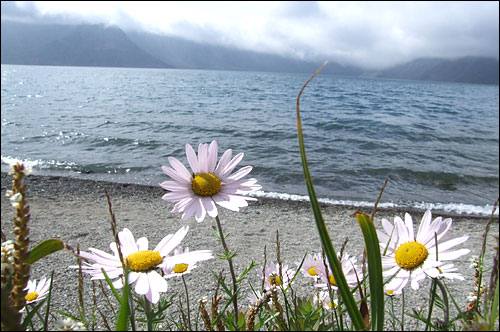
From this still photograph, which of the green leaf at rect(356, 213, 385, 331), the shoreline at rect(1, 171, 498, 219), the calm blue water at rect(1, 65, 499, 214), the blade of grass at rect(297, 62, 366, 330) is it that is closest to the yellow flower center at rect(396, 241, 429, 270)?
the green leaf at rect(356, 213, 385, 331)

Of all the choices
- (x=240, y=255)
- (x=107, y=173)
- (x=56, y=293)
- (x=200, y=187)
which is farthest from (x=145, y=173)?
(x=200, y=187)

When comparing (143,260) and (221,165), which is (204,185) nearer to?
(221,165)

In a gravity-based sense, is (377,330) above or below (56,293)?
above

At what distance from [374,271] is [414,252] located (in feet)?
1.40

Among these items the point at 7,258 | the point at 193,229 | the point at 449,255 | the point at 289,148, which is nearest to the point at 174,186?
the point at 7,258

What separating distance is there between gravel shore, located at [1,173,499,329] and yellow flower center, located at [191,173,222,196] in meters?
3.10

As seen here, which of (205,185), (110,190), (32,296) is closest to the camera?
(205,185)

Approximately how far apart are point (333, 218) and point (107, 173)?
26.0ft

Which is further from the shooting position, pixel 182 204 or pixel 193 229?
pixel 193 229

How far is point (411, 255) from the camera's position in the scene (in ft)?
4.02

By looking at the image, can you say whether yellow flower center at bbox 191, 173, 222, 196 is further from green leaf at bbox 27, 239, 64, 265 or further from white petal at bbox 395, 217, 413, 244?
white petal at bbox 395, 217, 413, 244

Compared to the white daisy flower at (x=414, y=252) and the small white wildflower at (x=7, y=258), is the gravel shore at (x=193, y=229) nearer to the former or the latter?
the white daisy flower at (x=414, y=252)

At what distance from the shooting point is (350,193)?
414 inches

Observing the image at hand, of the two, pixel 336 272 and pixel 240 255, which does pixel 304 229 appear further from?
pixel 336 272
